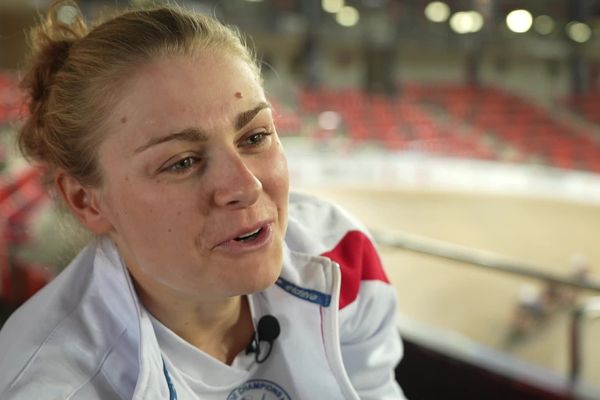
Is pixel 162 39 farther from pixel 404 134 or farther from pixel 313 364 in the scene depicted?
pixel 404 134

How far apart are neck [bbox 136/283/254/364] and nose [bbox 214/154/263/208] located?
193 millimetres

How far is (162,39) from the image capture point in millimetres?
843

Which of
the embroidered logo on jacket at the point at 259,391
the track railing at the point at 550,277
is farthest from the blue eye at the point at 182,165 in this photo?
the track railing at the point at 550,277

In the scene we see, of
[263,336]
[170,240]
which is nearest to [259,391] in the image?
[263,336]

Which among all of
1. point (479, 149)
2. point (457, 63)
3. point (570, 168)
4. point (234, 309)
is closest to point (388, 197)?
point (570, 168)

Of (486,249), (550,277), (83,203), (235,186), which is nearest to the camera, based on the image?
(235,186)

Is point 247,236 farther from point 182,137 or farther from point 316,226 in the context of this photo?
point 316,226

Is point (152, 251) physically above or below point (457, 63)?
above

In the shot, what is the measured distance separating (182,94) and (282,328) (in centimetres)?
40

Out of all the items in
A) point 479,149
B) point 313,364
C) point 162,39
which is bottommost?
point 479,149

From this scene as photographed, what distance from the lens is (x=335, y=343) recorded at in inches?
37.0

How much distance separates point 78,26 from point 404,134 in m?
12.2

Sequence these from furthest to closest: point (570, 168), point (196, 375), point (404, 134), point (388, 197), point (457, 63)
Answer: point (457, 63) < point (404, 134) < point (570, 168) < point (388, 197) < point (196, 375)

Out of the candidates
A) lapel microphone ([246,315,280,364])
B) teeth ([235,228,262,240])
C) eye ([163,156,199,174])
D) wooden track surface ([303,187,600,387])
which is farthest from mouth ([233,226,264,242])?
wooden track surface ([303,187,600,387])
